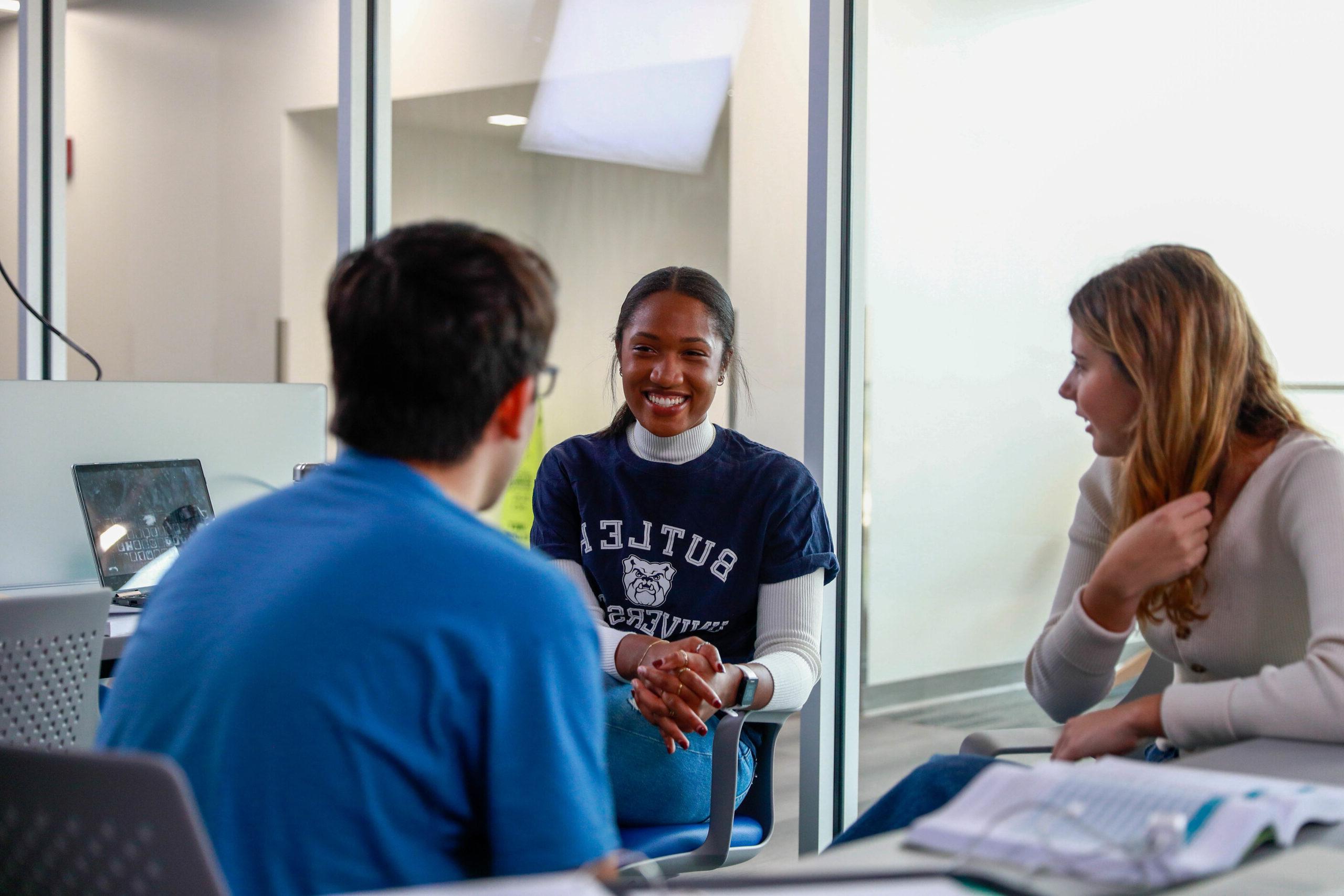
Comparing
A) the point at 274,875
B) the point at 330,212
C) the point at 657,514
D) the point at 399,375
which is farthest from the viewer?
the point at 330,212

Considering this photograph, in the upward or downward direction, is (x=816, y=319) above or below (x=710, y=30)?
below

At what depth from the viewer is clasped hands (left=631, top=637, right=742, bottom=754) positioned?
201 centimetres

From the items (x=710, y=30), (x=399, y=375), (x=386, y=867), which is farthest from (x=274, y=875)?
(x=710, y=30)

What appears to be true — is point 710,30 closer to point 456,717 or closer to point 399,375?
point 399,375

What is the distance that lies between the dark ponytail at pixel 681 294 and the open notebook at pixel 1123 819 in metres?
1.36

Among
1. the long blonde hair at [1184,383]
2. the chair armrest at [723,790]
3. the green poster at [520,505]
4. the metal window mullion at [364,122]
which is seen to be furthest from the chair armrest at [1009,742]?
the metal window mullion at [364,122]

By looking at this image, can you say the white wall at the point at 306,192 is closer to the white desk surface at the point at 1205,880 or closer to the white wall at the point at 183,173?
the white wall at the point at 183,173

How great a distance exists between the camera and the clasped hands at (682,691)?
6.61ft

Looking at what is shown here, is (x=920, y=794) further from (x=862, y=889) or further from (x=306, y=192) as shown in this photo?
(x=306, y=192)

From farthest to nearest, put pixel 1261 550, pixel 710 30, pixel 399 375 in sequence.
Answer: pixel 710 30 → pixel 1261 550 → pixel 399 375

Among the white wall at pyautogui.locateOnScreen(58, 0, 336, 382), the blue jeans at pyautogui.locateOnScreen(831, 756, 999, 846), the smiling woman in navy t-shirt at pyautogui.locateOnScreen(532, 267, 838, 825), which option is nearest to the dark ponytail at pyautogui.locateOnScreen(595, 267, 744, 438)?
the smiling woman in navy t-shirt at pyautogui.locateOnScreen(532, 267, 838, 825)

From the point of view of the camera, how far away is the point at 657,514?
90.7 inches

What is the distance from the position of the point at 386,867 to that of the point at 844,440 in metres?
1.92

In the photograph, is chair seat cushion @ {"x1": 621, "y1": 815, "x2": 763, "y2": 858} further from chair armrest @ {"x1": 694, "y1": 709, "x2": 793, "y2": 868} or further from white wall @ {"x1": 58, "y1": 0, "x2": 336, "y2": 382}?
white wall @ {"x1": 58, "y1": 0, "x2": 336, "y2": 382}
